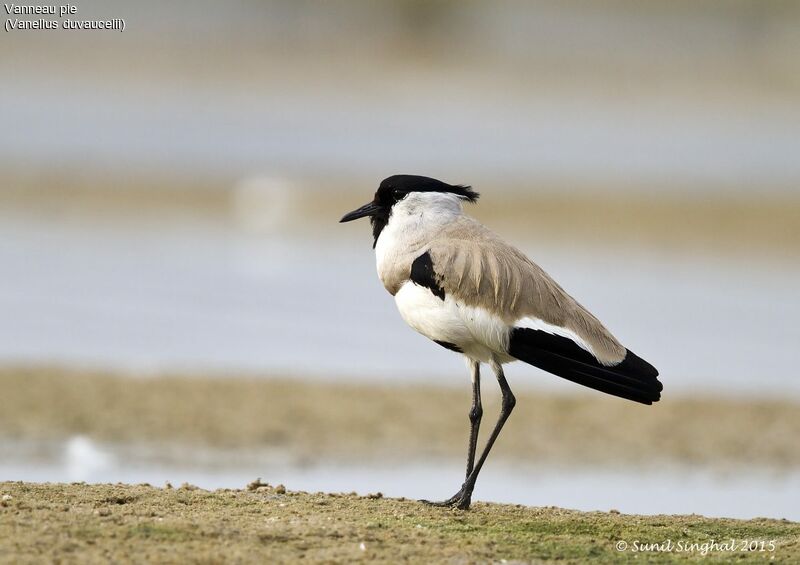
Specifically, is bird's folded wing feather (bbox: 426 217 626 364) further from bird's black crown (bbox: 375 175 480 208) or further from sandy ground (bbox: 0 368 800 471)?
sandy ground (bbox: 0 368 800 471)

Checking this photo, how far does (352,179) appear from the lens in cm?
2331

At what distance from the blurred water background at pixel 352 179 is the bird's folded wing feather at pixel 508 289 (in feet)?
16.6

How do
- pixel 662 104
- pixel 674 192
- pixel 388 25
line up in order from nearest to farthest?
pixel 674 192 → pixel 662 104 → pixel 388 25

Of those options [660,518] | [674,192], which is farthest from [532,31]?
[660,518]

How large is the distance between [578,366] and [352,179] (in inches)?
668

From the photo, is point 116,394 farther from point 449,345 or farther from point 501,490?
point 449,345

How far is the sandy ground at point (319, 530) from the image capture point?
556 cm

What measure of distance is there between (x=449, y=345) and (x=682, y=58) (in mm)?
37060

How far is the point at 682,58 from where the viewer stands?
42.1m

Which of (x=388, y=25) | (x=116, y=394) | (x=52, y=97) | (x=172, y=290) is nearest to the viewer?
(x=116, y=394)

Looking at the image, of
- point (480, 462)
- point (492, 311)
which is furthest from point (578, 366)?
point (480, 462)

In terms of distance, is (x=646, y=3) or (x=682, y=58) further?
(x=646, y=3)
